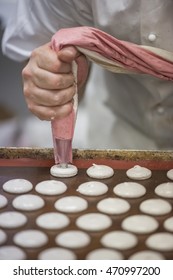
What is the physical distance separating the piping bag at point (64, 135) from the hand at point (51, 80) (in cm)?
2

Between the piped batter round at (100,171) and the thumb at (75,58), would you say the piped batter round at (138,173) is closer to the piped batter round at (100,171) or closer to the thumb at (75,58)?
the piped batter round at (100,171)

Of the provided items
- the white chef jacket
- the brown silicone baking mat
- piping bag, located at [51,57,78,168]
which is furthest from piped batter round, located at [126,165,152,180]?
the white chef jacket

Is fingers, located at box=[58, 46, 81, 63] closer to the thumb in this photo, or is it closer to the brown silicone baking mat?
the thumb

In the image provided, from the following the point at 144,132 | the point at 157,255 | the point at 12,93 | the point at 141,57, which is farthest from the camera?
the point at 12,93

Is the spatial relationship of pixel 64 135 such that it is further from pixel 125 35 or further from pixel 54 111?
pixel 125 35

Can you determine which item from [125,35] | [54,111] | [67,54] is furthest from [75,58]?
[125,35]

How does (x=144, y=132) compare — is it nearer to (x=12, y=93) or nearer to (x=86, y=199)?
(x=86, y=199)

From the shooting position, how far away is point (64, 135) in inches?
50.0

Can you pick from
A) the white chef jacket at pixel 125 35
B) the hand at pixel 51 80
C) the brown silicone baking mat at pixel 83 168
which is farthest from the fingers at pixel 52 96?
the white chef jacket at pixel 125 35

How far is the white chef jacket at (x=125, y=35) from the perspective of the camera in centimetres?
134

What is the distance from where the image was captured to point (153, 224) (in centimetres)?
106

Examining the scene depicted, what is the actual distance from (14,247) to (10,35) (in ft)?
3.06

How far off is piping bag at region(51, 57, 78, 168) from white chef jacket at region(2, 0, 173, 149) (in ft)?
0.92

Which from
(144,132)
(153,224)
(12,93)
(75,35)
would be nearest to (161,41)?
(75,35)
